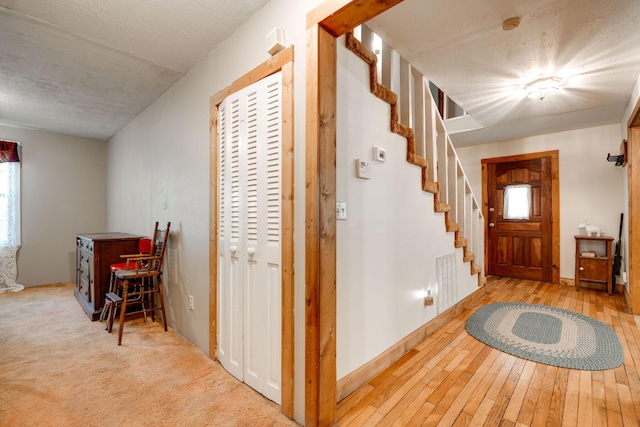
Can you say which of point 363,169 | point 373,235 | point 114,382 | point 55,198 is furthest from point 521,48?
point 55,198

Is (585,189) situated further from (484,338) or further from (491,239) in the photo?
(484,338)

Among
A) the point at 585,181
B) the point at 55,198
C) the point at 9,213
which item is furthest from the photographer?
the point at 55,198

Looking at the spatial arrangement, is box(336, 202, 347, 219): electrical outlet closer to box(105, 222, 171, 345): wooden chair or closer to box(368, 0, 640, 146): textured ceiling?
box(368, 0, 640, 146): textured ceiling

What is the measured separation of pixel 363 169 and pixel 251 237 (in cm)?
84

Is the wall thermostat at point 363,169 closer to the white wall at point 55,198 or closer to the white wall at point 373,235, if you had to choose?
the white wall at point 373,235

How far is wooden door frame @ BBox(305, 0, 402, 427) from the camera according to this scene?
1474 millimetres

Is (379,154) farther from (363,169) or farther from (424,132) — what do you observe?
(424,132)

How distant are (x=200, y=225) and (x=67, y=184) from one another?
4.03 meters

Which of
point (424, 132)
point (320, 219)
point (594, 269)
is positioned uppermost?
point (424, 132)

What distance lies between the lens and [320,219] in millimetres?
1494

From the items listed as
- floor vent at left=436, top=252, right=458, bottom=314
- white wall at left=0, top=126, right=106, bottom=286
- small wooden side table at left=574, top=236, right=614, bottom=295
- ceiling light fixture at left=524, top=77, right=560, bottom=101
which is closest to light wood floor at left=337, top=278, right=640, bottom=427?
floor vent at left=436, top=252, right=458, bottom=314

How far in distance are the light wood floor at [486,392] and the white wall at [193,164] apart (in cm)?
60

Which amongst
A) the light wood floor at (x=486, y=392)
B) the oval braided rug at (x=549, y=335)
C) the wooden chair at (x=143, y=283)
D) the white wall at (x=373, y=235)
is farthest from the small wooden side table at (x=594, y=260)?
the wooden chair at (x=143, y=283)

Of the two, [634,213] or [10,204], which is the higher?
[10,204]
